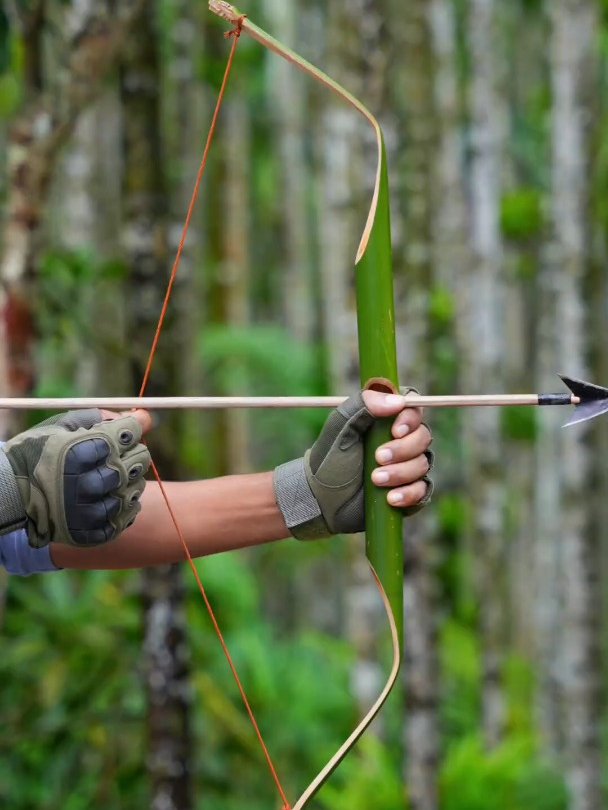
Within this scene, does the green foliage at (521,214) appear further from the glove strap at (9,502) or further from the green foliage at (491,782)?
the glove strap at (9,502)

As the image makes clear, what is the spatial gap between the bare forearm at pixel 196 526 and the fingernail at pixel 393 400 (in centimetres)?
23

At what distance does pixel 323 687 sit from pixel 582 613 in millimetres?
2472

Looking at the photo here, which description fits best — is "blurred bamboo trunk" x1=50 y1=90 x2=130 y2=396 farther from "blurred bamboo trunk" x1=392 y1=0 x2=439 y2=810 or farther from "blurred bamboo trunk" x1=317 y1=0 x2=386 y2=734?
"blurred bamboo trunk" x1=392 y1=0 x2=439 y2=810

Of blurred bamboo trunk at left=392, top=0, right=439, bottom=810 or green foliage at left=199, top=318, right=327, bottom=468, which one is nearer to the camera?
blurred bamboo trunk at left=392, top=0, right=439, bottom=810

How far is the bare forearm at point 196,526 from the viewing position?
65.2 inches

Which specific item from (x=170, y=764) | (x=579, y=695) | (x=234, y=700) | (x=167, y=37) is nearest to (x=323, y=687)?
(x=234, y=700)

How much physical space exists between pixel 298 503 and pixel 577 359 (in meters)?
2.77

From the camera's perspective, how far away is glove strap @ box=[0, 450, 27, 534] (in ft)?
4.88

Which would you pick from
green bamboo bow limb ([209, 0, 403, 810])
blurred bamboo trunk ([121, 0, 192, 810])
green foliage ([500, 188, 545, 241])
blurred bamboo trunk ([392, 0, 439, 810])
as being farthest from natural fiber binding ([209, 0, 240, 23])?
green foliage ([500, 188, 545, 241])

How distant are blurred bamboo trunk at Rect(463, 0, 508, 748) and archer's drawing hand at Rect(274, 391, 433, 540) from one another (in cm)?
412

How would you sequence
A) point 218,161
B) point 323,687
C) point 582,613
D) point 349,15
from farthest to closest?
point 218,161, point 323,687, point 582,613, point 349,15

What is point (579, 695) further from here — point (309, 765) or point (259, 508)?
point (259, 508)

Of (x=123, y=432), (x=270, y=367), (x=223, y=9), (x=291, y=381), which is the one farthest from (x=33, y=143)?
(x=270, y=367)

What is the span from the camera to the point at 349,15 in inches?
143
